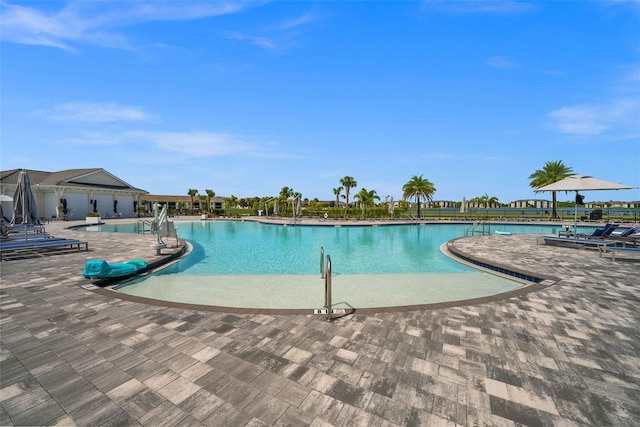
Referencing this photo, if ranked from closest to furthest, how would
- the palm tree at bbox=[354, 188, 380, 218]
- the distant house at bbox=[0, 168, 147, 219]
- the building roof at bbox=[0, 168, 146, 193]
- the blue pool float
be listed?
1. the blue pool float
2. the distant house at bbox=[0, 168, 147, 219]
3. the building roof at bbox=[0, 168, 146, 193]
4. the palm tree at bbox=[354, 188, 380, 218]

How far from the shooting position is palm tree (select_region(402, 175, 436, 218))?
38.0 m

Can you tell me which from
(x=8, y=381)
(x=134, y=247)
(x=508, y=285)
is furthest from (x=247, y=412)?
(x=134, y=247)

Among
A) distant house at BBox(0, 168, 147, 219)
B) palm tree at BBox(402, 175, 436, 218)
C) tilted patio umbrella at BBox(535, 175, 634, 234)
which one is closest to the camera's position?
tilted patio umbrella at BBox(535, 175, 634, 234)

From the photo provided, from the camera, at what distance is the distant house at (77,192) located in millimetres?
30812

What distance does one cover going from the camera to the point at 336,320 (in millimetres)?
4465

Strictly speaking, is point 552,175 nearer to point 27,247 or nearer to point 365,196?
point 365,196

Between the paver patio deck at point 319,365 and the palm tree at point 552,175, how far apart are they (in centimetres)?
3518

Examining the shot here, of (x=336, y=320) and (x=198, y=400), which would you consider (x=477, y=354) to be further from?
(x=198, y=400)

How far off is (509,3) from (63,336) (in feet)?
48.2

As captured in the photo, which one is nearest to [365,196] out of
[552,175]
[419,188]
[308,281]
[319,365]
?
[419,188]

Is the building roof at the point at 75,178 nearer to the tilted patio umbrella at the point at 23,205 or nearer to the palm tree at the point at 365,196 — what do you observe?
the tilted patio umbrella at the point at 23,205

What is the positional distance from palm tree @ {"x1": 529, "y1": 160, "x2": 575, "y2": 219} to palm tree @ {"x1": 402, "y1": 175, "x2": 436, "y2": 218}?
11958 millimetres

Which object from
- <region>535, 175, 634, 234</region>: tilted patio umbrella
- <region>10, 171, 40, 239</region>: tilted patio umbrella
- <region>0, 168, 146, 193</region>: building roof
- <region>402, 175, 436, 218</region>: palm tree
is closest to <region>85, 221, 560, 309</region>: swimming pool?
<region>10, 171, 40, 239</region>: tilted patio umbrella

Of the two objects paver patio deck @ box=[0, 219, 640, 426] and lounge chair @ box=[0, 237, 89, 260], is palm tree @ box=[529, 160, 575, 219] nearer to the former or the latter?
paver patio deck @ box=[0, 219, 640, 426]
